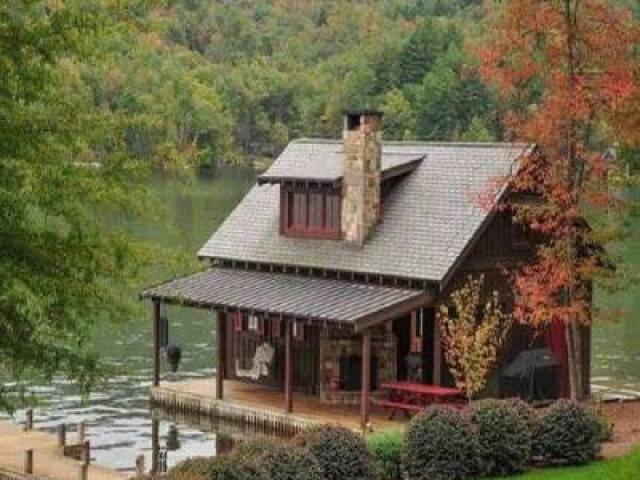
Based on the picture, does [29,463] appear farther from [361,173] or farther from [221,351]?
[361,173]

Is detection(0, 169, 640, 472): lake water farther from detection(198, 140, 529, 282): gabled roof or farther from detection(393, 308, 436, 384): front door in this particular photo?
detection(393, 308, 436, 384): front door

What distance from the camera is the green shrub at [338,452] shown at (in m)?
21.6

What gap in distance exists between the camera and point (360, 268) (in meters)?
34.6

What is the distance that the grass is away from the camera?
22.1 meters

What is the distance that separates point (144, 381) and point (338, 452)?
841 inches

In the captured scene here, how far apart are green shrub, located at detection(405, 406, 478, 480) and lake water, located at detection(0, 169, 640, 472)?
15.5ft

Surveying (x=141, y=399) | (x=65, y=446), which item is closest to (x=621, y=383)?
(x=141, y=399)

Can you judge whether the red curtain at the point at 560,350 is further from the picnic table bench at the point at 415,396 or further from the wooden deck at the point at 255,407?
the wooden deck at the point at 255,407

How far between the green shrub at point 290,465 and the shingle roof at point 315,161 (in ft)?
51.0

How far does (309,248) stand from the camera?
36625 millimetres

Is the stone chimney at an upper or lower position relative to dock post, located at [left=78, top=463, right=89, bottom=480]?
upper

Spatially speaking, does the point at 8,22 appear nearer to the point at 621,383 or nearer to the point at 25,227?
the point at 25,227

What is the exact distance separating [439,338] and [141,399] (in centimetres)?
976

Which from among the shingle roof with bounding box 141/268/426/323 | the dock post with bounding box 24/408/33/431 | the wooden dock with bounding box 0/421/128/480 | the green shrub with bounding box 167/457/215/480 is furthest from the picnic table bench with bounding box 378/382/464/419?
the green shrub with bounding box 167/457/215/480
